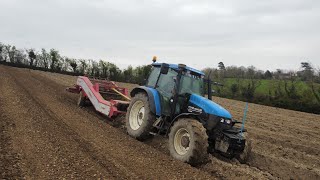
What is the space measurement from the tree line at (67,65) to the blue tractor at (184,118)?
2687 cm

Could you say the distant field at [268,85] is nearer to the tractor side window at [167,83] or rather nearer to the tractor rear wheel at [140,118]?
the tractor rear wheel at [140,118]

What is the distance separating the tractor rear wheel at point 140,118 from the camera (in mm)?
7936

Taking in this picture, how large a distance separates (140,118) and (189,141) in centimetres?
230

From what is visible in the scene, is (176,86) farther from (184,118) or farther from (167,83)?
(184,118)

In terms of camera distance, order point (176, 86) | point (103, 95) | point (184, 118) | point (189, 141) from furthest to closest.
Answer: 1. point (103, 95)
2. point (176, 86)
3. point (184, 118)
4. point (189, 141)

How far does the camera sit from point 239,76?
4181 cm

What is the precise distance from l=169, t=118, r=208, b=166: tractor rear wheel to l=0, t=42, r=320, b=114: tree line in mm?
20754

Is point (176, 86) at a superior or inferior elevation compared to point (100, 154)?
superior

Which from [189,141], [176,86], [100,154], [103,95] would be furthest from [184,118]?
[103,95]

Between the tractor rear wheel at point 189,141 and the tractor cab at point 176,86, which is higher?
the tractor cab at point 176,86

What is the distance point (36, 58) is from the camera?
156 ft

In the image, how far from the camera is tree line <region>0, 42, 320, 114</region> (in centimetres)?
2970

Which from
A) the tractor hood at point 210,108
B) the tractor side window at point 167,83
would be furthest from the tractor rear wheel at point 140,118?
the tractor hood at point 210,108

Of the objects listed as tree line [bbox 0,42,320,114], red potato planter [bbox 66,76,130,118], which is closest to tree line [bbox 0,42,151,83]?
tree line [bbox 0,42,320,114]
